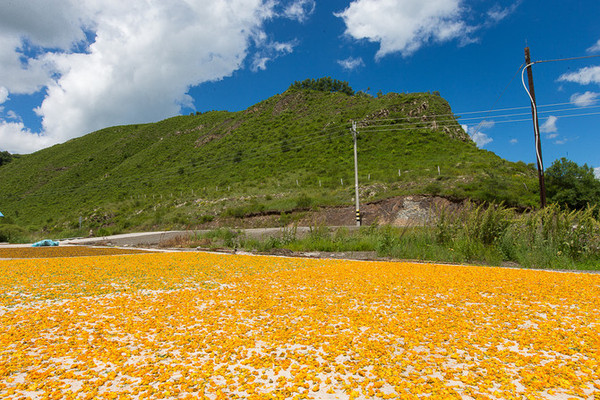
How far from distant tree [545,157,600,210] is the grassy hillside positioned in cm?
137

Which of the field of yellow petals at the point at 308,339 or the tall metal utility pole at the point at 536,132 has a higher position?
the tall metal utility pole at the point at 536,132

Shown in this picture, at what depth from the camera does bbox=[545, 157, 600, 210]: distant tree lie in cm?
2060

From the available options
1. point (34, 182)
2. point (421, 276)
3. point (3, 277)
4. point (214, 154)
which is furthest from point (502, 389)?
point (34, 182)

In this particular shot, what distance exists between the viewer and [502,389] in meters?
2.48

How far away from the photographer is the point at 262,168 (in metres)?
43.0

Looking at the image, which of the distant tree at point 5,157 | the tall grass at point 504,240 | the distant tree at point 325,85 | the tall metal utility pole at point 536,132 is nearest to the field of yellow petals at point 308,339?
the tall grass at point 504,240

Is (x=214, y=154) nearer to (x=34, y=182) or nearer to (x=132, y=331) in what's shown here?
(x=34, y=182)

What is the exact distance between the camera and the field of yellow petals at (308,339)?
2561mm

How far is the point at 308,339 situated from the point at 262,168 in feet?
132

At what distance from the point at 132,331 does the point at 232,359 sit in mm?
1564

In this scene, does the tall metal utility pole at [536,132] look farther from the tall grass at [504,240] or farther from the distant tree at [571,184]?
the distant tree at [571,184]

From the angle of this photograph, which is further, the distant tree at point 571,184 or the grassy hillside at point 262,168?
the grassy hillside at point 262,168

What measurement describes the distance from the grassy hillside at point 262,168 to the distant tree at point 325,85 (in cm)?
704

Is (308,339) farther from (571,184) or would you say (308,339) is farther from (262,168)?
(262,168)
